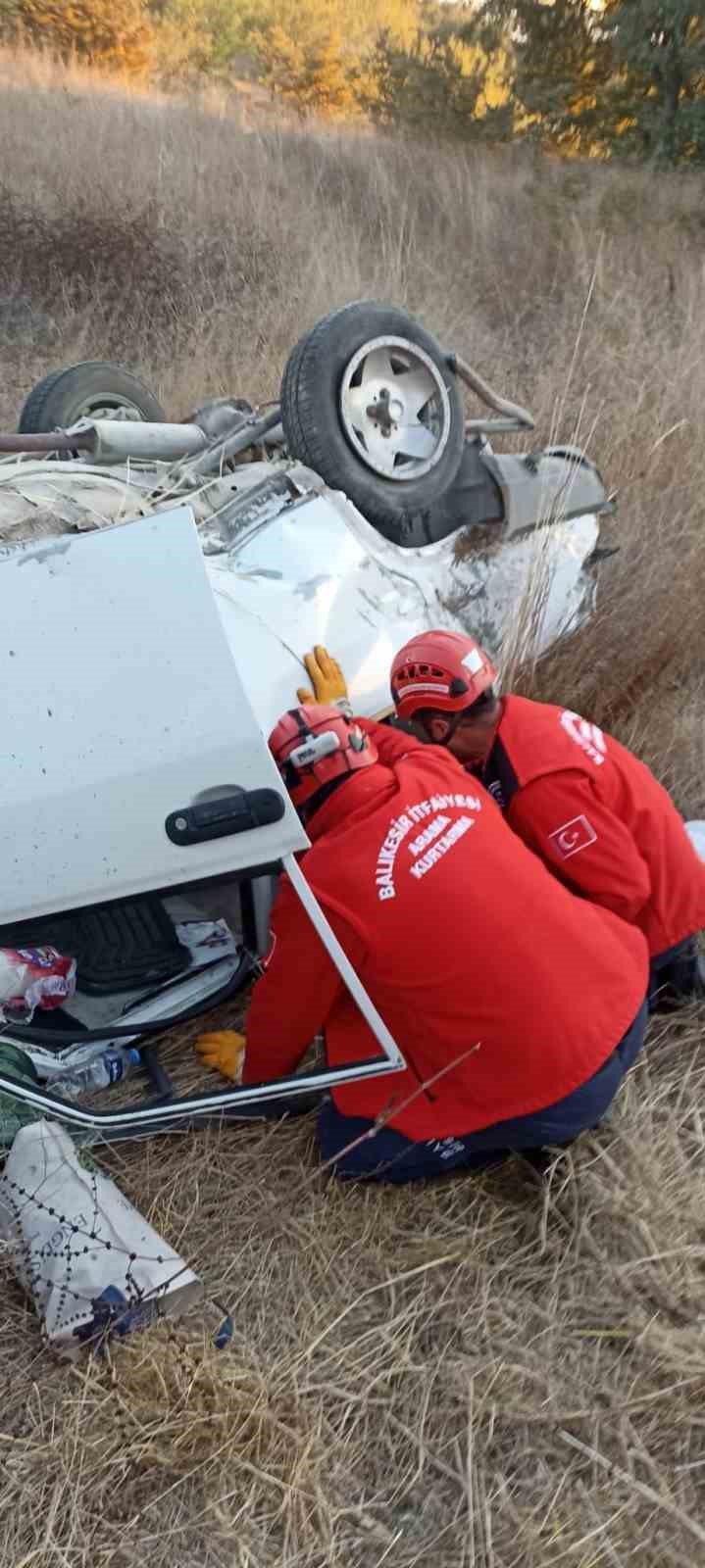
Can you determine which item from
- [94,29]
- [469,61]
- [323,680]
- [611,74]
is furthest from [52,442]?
[94,29]

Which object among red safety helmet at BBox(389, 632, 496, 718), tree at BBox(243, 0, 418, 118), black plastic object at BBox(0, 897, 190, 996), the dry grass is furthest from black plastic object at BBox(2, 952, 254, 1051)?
tree at BBox(243, 0, 418, 118)

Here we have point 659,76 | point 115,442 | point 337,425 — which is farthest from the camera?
point 659,76

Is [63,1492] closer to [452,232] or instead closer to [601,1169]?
[601,1169]

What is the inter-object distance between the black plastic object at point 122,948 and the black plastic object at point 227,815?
0.81m

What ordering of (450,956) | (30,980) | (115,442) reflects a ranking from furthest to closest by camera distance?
(115,442), (30,980), (450,956)

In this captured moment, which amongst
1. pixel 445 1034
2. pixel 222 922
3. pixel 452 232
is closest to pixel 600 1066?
pixel 445 1034

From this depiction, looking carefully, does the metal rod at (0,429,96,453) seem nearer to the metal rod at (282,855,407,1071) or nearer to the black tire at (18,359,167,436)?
the black tire at (18,359,167,436)

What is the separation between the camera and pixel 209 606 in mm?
2344

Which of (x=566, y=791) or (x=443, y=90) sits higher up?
(x=443, y=90)

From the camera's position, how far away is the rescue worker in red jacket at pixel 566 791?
9.53ft

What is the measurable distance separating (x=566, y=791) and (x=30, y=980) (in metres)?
1.41

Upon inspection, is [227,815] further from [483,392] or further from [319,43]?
[319,43]

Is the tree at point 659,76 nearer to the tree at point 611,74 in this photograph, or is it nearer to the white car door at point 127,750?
the tree at point 611,74

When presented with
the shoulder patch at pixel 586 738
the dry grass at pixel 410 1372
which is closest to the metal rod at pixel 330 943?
the dry grass at pixel 410 1372
